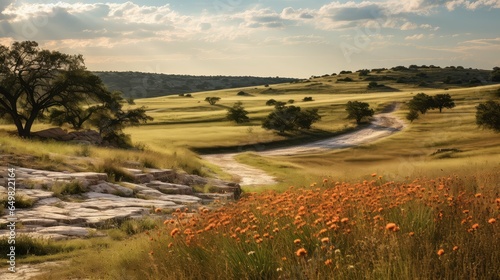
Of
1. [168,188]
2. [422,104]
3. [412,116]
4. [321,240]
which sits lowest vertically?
[412,116]

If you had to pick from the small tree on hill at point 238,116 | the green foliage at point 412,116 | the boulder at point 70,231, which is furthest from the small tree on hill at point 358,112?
the boulder at point 70,231

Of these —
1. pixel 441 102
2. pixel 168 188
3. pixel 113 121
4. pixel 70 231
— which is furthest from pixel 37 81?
pixel 441 102

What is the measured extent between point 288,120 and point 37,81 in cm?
2910

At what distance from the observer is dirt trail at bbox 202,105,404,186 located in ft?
98.1

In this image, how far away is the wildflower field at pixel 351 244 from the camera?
4.51 meters

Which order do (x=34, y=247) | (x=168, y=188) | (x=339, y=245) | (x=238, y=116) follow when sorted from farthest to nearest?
(x=238, y=116) → (x=168, y=188) → (x=34, y=247) → (x=339, y=245)

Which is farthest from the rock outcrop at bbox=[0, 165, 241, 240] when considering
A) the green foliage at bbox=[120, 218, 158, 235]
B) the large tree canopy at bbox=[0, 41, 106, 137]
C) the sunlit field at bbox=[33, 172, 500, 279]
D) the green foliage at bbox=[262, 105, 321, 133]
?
the green foliage at bbox=[262, 105, 321, 133]

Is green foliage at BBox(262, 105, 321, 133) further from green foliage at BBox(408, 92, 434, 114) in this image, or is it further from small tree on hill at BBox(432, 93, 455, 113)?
small tree on hill at BBox(432, 93, 455, 113)

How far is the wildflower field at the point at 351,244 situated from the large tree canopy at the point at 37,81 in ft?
108

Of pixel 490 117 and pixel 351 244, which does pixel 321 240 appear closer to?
pixel 351 244

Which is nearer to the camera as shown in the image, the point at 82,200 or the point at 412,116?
the point at 82,200

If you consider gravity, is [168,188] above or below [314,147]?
above

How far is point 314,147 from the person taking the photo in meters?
47.2

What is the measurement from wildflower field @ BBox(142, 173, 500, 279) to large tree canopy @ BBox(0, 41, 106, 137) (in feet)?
108
